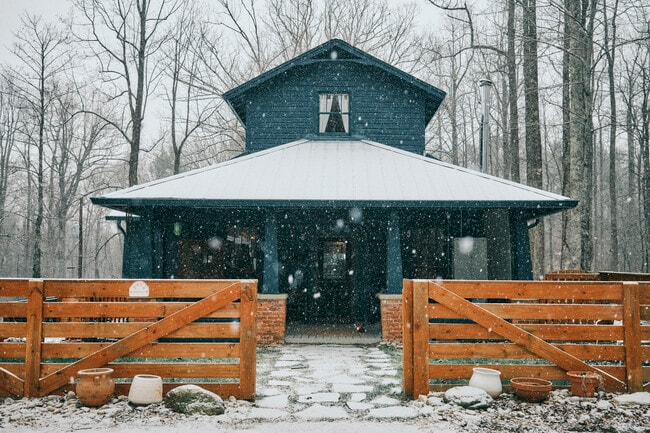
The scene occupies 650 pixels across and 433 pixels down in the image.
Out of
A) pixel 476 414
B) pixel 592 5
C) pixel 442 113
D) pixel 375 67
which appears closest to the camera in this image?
pixel 476 414

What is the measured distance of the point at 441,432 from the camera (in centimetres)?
491

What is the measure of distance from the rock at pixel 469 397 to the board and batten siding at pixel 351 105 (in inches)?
369

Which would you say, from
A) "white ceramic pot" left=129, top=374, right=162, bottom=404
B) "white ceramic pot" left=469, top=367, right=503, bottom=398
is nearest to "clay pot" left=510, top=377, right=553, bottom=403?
"white ceramic pot" left=469, top=367, right=503, bottom=398

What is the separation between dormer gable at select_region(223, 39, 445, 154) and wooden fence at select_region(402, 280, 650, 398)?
8609 mm

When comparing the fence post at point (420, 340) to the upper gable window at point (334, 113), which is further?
the upper gable window at point (334, 113)

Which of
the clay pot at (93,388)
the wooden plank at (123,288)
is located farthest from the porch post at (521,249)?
the clay pot at (93,388)

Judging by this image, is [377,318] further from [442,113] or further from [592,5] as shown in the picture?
[442,113]

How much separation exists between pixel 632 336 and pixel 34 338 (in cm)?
690

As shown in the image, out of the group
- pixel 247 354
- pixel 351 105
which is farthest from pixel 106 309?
pixel 351 105

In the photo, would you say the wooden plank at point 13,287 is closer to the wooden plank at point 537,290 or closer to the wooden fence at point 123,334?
the wooden fence at point 123,334

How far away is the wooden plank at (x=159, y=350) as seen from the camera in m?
5.92

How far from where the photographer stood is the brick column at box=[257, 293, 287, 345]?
1032cm

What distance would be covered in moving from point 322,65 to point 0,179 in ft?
84.1

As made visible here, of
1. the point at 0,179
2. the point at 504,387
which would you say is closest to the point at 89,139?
the point at 0,179
